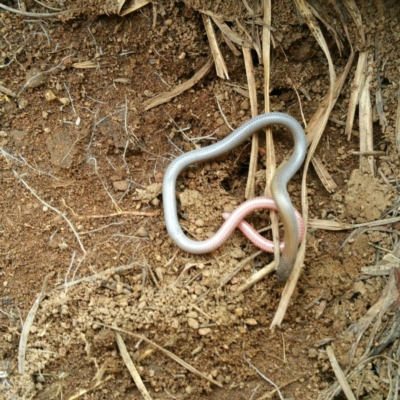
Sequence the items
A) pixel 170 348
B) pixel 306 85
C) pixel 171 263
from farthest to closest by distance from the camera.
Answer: pixel 306 85, pixel 171 263, pixel 170 348

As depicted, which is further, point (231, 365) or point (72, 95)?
point (72, 95)

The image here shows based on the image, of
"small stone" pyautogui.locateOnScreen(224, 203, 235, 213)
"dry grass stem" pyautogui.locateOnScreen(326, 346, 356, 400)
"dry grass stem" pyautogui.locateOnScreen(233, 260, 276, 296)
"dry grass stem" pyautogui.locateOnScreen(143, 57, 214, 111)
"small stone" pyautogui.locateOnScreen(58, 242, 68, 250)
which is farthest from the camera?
"dry grass stem" pyautogui.locateOnScreen(143, 57, 214, 111)

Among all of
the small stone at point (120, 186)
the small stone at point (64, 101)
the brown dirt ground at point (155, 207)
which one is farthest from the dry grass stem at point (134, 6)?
the small stone at point (120, 186)

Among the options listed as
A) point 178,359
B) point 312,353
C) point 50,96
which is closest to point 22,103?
point 50,96

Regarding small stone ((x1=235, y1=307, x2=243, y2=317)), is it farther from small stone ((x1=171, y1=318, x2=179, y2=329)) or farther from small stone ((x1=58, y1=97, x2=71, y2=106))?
small stone ((x1=58, y1=97, x2=71, y2=106))

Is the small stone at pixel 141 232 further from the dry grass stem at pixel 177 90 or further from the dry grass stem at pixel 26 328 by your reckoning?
the dry grass stem at pixel 177 90

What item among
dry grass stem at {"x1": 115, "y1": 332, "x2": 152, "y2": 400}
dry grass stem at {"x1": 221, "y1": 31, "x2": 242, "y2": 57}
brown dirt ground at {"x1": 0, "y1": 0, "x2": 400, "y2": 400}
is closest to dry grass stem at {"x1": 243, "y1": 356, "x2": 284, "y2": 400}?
brown dirt ground at {"x1": 0, "y1": 0, "x2": 400, "y2": 400}

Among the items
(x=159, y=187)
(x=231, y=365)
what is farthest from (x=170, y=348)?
(x=159, y=187)

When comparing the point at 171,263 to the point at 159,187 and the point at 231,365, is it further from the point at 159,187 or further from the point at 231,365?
the point at 231,365
